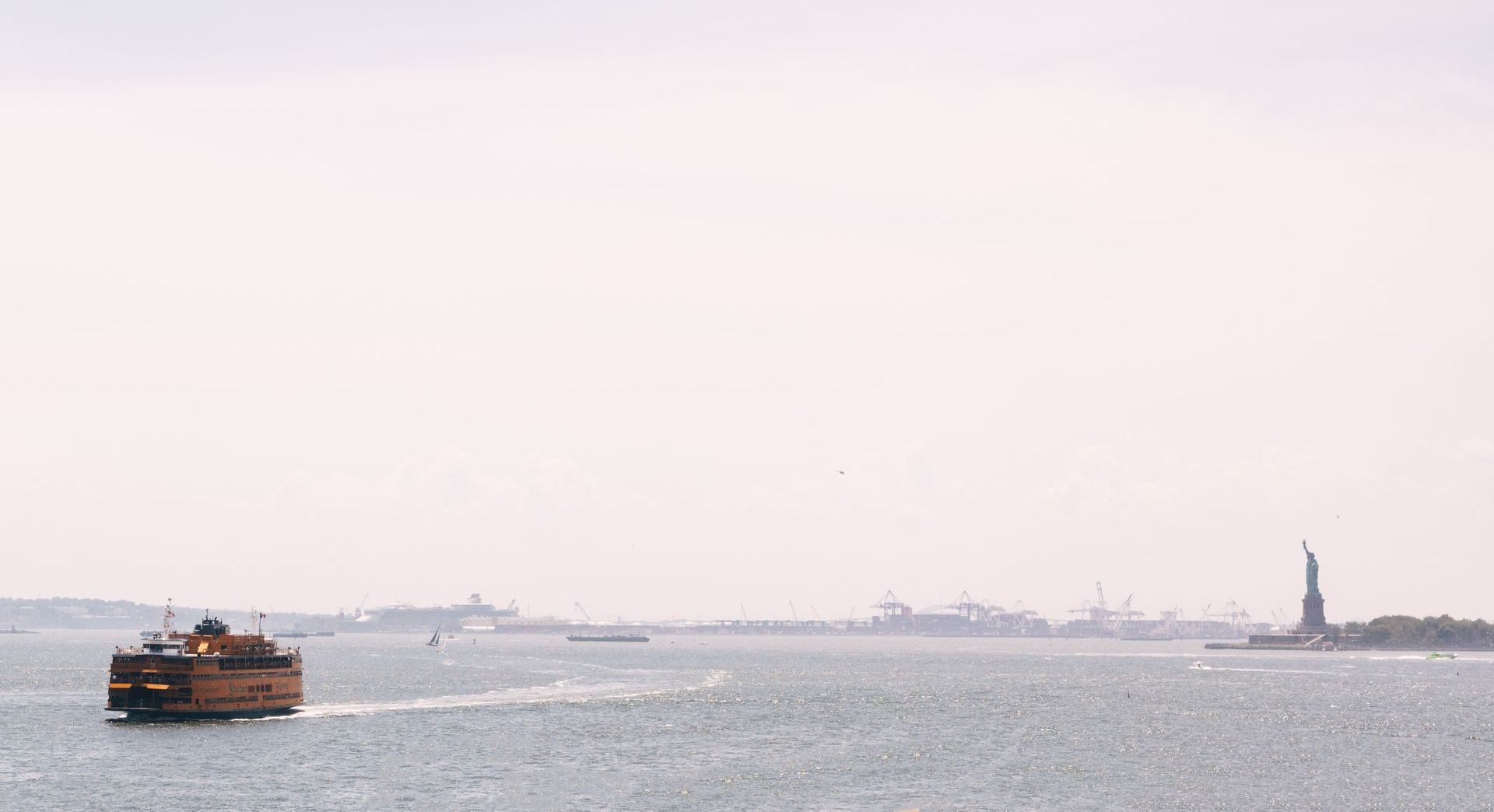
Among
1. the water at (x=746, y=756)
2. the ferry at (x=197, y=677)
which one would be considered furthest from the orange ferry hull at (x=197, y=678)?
the water at (x=746, y=756)

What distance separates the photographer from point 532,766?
10644cm

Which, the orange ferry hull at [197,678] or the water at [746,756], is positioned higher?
the orange ferry hull at [197,678]

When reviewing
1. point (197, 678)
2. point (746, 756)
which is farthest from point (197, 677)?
point (746, 756)

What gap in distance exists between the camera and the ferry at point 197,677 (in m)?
126

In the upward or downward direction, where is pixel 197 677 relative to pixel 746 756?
upward

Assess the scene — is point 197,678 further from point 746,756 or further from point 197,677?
point 746,756

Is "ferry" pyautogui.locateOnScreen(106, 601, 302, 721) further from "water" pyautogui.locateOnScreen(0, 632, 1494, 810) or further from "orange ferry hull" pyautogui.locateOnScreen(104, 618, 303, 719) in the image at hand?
"water" pyautogui.locateOnScreen(0, 632, 1494, 810)

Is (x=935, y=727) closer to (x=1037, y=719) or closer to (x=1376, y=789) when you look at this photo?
(x=1037, y=719)

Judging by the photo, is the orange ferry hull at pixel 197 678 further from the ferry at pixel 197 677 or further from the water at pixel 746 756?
the water at pixel 746 756

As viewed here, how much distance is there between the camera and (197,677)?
126m

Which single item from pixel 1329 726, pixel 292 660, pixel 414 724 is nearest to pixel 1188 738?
pixel 1329 726

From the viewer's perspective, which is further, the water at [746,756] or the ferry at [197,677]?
the ferry at [197,677]

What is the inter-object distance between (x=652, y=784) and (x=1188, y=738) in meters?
55.4

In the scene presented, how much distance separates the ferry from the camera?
126 metres
